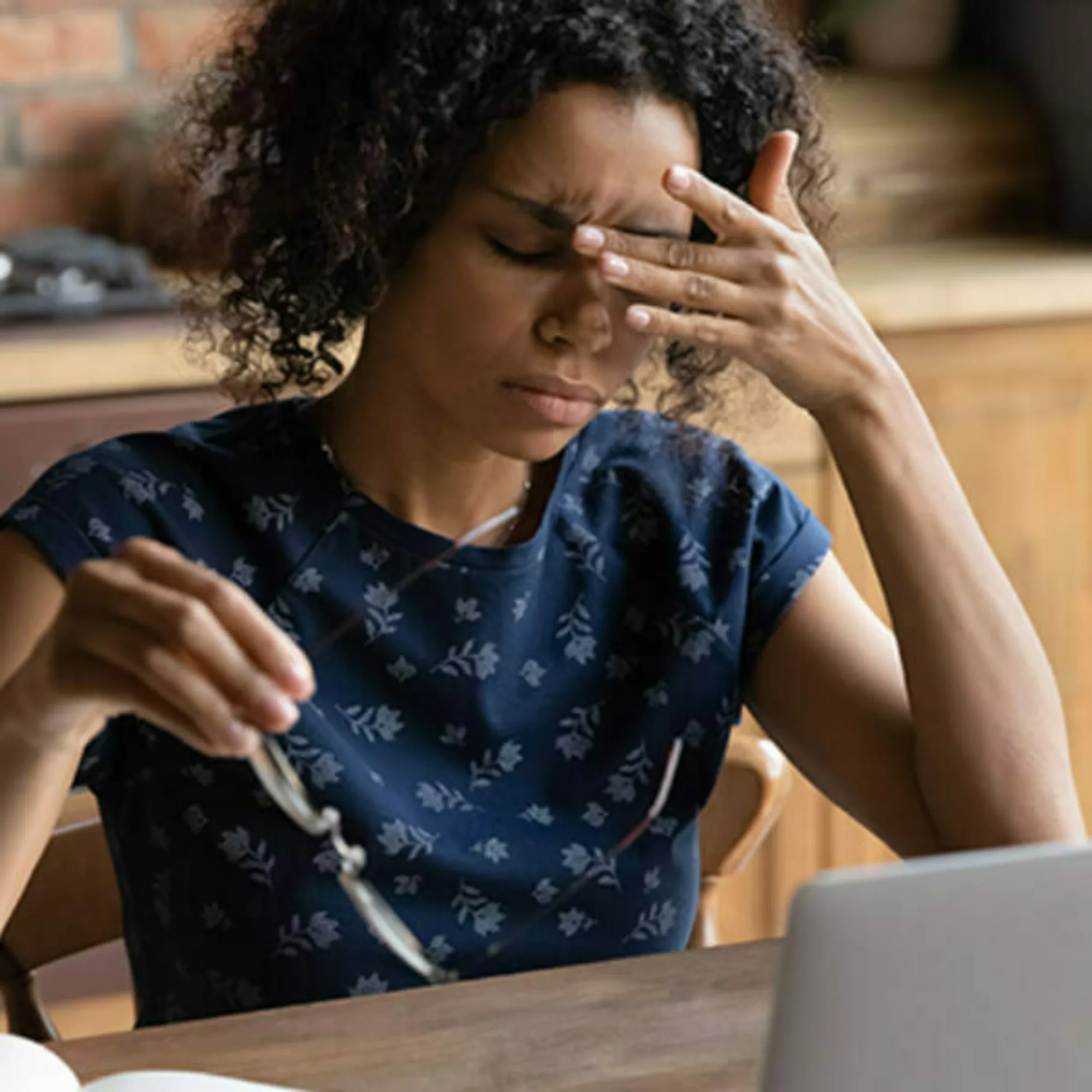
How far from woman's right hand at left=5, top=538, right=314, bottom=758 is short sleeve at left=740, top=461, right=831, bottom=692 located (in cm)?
54

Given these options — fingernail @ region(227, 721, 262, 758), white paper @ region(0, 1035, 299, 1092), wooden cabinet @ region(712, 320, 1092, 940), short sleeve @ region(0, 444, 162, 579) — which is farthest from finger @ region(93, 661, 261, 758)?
wooden cabinet @ region(712, 320, 1092, 940)

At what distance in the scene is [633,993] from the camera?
1.03 meters

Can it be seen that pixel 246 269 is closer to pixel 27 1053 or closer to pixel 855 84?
pixel 27 1053

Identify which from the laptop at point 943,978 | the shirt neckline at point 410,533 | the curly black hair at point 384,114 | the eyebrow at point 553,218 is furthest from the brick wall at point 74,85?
the laptop at point 943,978

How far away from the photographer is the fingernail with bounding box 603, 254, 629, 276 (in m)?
1.08

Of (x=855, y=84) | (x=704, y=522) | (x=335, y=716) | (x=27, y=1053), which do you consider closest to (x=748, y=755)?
(x=704, y=522)

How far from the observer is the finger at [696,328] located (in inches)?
43.3

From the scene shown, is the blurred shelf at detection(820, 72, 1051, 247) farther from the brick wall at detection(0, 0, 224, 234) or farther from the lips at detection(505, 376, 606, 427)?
the lips at detection(505, 376, 606, 427)

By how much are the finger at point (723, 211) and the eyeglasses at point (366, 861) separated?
0.89 ft

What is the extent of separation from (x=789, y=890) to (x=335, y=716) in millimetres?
1275

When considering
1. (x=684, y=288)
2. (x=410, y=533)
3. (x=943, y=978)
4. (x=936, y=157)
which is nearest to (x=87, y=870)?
(x=410, y=533)

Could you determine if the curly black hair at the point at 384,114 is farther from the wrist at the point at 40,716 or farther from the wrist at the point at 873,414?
the wrist at the point at 40,716

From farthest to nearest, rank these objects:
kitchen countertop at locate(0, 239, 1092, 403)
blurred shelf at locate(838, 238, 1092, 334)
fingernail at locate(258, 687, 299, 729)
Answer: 1. blurred shelf at locate(838, 238, 1092, 334)
2. kitchen countertop at locate(0, 239, 1092, 403)
3. fingernail at locate(258, 687, 299, 729)

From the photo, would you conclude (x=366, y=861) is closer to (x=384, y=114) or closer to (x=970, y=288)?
(x=384, y=114)
